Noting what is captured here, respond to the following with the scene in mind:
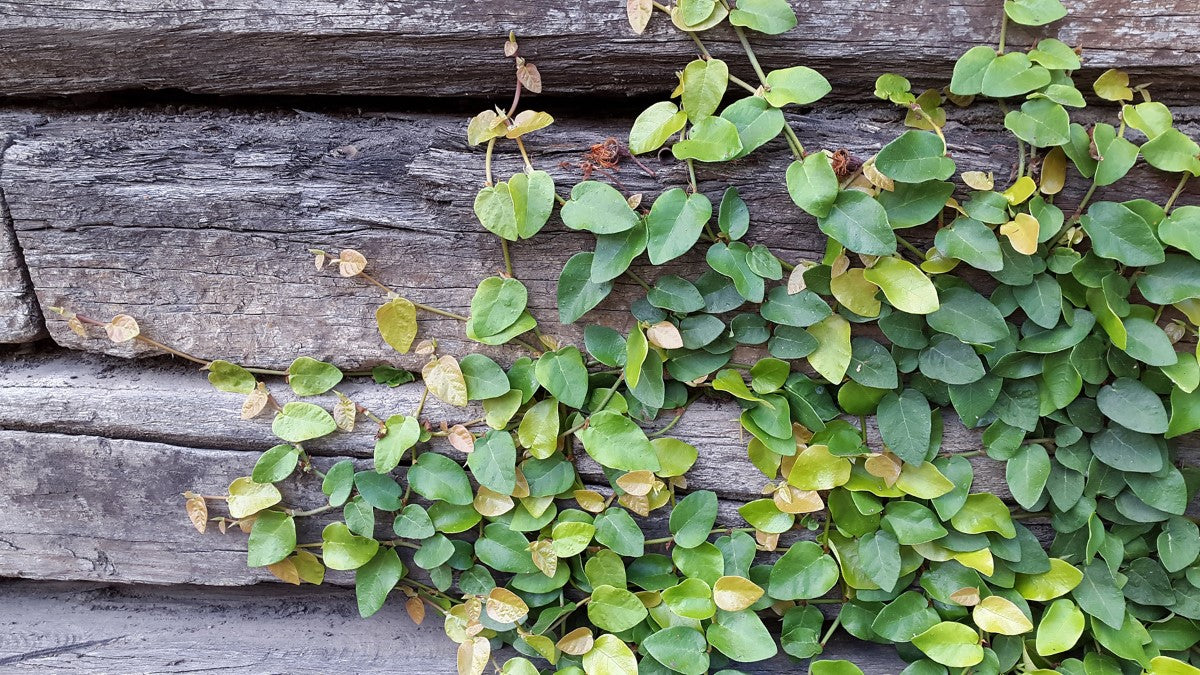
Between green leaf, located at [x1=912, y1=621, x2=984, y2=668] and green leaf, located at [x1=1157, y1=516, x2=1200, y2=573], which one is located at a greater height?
green leaf, located at [x1=1157, y1=516, x2=1200, y2=573]

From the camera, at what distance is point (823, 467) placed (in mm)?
942

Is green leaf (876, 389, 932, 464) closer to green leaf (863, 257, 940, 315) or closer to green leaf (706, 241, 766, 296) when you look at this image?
green leaf (863, 257, 940, 315)

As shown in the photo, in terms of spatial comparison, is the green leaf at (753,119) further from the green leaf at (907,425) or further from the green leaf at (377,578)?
the green leaf at (377,578)

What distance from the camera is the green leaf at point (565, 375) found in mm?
922

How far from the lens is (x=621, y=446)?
93 centimetres

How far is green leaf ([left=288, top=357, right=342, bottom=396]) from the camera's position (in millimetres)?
1002

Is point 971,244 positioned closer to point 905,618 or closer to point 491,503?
point 905,618

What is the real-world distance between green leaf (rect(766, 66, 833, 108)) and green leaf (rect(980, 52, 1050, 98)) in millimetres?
A: 174

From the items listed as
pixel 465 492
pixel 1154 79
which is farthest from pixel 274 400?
pixel 1154 79

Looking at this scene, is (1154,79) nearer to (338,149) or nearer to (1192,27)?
(1192,27)

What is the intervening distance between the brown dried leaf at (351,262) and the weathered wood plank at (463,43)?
212 millimetres

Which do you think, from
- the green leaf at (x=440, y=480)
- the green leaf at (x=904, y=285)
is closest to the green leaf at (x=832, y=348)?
the green leaf at (x=904, y=285)

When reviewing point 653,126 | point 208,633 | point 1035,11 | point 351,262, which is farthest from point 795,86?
point 208,633

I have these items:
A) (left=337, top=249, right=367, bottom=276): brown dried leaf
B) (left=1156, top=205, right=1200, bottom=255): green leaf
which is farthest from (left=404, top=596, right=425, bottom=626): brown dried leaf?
(left=1156, top=205, right=1200, bottom=255): green leaf
